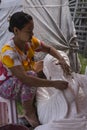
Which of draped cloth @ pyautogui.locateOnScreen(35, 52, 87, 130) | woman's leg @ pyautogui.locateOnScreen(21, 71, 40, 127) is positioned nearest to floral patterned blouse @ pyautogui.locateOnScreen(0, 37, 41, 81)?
woman's leg @ pyautogui.locateOnScreen(21, 71, 40, 127)

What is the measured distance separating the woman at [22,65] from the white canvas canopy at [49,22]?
6.93 feet

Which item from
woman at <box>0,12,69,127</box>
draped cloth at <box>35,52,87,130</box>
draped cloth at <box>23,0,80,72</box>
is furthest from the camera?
draped cloth at <box>23,0,80,72</box>

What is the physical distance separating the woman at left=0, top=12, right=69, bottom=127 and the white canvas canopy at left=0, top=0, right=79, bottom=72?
2.11m

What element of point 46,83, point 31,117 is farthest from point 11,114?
point 46,83

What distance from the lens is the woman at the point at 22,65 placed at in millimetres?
2338

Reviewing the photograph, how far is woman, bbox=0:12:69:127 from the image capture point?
7.67 ft

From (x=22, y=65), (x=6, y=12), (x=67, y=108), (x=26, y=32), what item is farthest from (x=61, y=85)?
(x=6, y=12)

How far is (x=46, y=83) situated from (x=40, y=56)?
7.51ft

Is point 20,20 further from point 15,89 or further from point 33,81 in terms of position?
point 15,89

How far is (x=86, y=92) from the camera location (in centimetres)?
226

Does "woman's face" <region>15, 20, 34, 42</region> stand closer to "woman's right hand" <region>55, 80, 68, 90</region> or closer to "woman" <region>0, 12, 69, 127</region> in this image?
"woman" <region>0, 12, 69, 127</region>

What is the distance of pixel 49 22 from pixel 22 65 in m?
2.75

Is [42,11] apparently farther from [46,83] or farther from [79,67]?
[46,83]

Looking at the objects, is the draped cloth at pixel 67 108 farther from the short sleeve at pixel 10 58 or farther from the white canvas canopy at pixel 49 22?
the white canvas canopy at pixel 49 22
